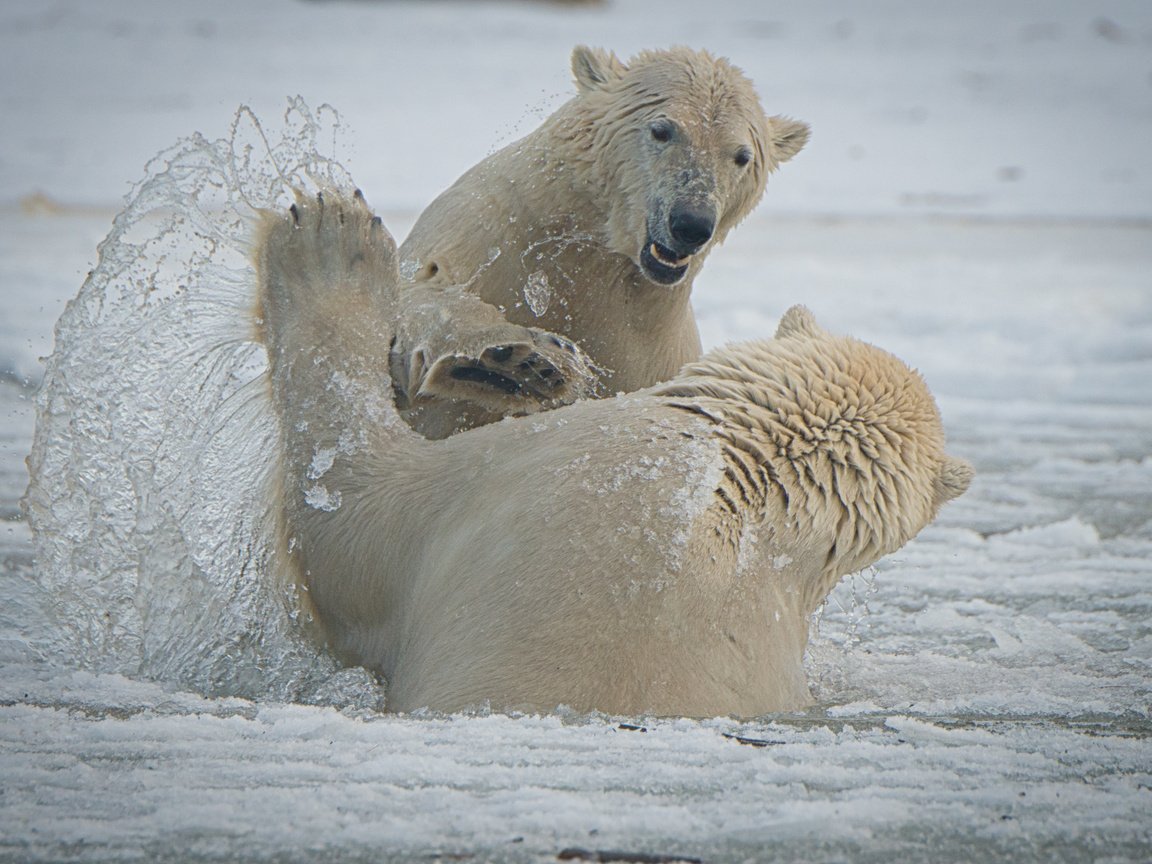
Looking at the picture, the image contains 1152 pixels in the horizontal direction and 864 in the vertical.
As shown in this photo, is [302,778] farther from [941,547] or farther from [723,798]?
[941,547]

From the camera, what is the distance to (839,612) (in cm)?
370

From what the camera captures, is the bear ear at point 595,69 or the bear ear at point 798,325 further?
the bear ear at point 595,69

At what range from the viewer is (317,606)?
9.57 ft

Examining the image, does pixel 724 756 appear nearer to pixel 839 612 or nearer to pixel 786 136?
pixel 839 612

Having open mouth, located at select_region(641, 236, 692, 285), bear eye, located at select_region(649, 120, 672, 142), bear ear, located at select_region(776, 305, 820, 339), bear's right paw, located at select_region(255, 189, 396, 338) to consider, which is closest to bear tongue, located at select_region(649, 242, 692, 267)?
open mouth, located at select_region(641, 236, 692, 285)

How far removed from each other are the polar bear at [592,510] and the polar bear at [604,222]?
0.45 meters

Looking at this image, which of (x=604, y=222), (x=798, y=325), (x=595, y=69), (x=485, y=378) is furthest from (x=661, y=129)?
(x=485, y=378)

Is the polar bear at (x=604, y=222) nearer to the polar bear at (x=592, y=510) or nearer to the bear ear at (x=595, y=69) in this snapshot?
the bear ear at (x=595, y=69)

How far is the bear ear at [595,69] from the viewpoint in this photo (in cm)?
391

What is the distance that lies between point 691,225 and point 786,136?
0.75 meters

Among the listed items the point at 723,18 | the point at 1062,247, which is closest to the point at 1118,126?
the point at 1062,247

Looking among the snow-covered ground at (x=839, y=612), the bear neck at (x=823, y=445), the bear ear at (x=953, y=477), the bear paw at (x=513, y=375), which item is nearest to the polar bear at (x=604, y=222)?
the bear paw at (x=513, y=375)

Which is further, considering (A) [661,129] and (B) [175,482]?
(A) [661,129]

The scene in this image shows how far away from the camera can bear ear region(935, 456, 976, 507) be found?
290cm
